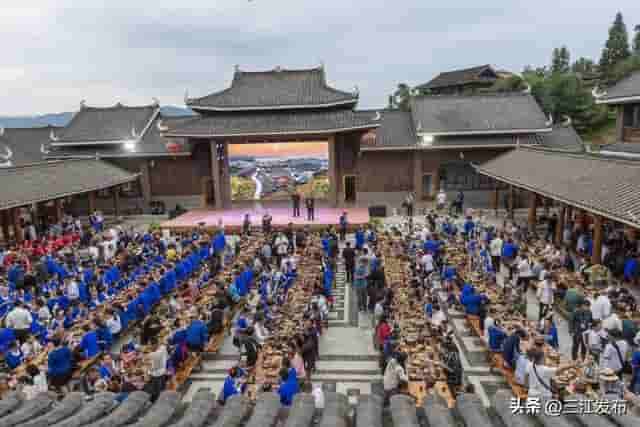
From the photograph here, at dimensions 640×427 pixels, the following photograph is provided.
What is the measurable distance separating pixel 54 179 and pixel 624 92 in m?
30.4

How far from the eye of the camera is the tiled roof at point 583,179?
13.1 m

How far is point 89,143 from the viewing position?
30.9 meters

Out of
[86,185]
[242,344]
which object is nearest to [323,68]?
[86,185]

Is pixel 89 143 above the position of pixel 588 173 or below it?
above

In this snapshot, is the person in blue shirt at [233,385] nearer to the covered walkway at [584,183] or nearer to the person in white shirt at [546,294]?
the person in white shirt at [546,294]

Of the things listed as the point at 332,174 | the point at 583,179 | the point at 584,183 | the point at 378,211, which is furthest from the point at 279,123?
the point at 584,183

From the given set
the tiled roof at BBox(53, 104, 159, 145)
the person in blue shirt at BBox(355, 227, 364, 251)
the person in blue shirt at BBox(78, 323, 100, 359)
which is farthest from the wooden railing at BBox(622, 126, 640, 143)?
the tiled roof at BBox(53, 104, 159, 145)

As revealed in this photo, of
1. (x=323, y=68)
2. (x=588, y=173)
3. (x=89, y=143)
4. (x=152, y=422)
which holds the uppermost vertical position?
(x=323, y=68)

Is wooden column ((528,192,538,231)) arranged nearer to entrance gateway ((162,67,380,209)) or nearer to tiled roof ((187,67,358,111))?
entrance gateway ((162,67,380,209))

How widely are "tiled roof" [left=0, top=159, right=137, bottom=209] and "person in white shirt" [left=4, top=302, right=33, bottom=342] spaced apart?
9376 millimetres

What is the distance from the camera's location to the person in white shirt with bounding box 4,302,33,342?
1048 centimetres

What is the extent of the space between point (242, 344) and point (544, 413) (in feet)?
22.7

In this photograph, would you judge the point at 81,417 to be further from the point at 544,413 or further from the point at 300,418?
the point at 544,413

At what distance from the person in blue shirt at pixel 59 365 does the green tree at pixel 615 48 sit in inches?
2556
